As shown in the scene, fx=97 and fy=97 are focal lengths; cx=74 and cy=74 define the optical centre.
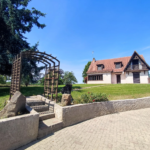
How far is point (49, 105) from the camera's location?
502 centimetres

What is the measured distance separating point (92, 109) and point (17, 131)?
355cm

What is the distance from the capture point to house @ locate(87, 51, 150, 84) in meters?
19.9

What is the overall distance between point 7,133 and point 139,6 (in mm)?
10811

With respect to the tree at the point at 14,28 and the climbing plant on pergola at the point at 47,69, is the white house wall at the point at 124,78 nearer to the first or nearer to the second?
the tree at the point at 14,28

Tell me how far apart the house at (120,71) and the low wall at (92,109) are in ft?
48.3

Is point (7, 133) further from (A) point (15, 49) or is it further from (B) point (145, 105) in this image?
(A) point (15, 49)

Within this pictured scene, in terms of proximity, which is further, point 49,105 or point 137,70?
point 137,70

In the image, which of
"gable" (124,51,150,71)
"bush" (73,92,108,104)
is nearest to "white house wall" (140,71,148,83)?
"gable" (124,51,150,71)

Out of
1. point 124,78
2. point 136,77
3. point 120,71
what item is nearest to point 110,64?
point 120,71

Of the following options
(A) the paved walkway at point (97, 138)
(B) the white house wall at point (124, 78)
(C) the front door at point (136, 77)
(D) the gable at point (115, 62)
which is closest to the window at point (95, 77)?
(B) the white house wall at point (124, 78)

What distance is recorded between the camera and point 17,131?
2717mm

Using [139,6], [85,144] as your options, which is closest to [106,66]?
[139,6]

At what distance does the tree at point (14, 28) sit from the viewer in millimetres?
Result: 9930

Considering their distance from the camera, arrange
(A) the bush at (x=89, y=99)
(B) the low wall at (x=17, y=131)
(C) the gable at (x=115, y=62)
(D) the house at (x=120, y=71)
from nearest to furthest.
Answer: (B) the low wall at (x=17, y=131) → (A) the bush at (x=89, y=99) → (D) the house at (x=120, y=71) → (C) the gable at (x=115, y=62)
